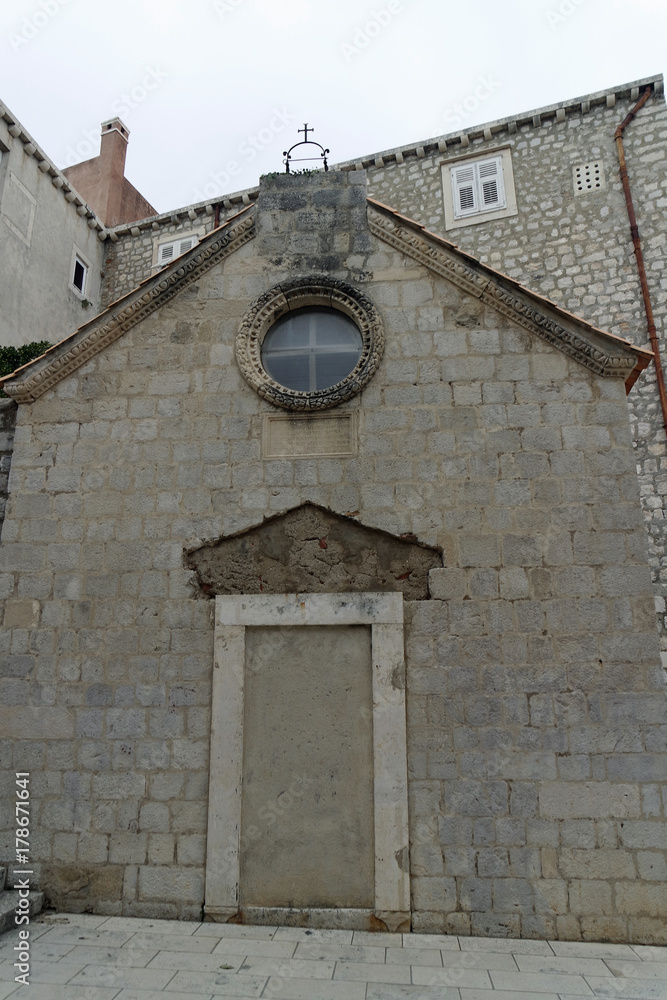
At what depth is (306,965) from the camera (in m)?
4.69

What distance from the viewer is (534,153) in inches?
563

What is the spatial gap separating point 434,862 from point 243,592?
2.79 metres

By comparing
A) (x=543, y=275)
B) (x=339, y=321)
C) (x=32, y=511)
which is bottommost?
(x=32, y=511)

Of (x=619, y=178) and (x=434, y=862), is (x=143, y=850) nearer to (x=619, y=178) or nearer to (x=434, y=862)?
(x=434, y=862)

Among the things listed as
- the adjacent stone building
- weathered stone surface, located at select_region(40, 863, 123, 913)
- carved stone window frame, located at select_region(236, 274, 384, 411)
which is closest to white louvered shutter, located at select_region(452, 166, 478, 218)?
carved stone window frame, located at select_region(236, 274, 384, 411)

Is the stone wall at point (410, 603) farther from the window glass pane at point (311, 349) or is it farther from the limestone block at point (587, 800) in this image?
the window glass pane at point (311, 349)

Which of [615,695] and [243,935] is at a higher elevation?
[615,695]

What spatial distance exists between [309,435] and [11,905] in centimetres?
476

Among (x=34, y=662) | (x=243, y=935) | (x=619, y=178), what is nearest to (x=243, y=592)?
(x=34, y=662)

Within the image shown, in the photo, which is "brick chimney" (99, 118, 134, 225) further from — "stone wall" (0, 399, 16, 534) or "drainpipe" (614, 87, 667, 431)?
"stone wall" (0, 399, 16, 534)

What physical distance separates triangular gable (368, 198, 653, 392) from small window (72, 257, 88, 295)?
12.3 m

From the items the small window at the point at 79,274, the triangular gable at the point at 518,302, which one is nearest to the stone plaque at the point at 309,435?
the triangular gable at the point at 518,302

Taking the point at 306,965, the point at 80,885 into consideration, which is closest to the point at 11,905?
the point at 80,885

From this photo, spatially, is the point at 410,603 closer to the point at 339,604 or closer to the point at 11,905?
the point at 339,604
